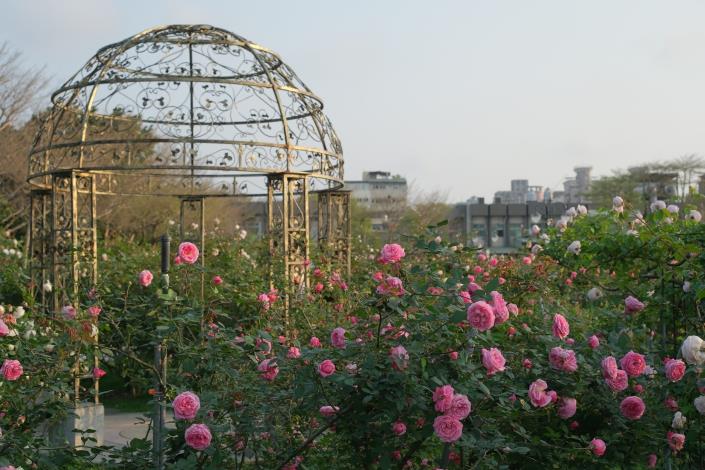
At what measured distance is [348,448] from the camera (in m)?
3.62

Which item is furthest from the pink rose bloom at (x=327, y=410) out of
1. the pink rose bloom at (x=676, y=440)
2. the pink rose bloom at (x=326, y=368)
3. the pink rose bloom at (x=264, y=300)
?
the pink rose bloom at (x=264, y=300)

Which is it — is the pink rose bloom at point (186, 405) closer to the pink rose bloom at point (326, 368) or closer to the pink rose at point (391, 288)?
the pink rose bloom at point (326, 368)

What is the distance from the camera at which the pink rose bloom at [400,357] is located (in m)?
2.87

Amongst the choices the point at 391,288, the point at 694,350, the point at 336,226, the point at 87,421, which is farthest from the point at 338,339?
the point at 336,226

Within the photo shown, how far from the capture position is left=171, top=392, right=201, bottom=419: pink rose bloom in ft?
10.0

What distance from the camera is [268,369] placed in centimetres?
347

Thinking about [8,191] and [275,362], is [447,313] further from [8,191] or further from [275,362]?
[8,191]

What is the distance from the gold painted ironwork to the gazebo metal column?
5.12ft

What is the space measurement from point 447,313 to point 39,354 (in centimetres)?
240

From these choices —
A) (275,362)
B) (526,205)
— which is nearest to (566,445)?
(275,362)

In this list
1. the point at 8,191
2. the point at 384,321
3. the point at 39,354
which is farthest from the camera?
the point at 8,191

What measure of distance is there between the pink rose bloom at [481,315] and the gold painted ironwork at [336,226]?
6590 mm

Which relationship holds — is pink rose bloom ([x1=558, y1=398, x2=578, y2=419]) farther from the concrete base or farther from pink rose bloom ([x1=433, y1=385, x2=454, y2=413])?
the concrete base

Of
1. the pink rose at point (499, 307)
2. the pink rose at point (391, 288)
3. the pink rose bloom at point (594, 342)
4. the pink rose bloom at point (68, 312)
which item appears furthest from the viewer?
the pink rose bloom at point (68, 312)
